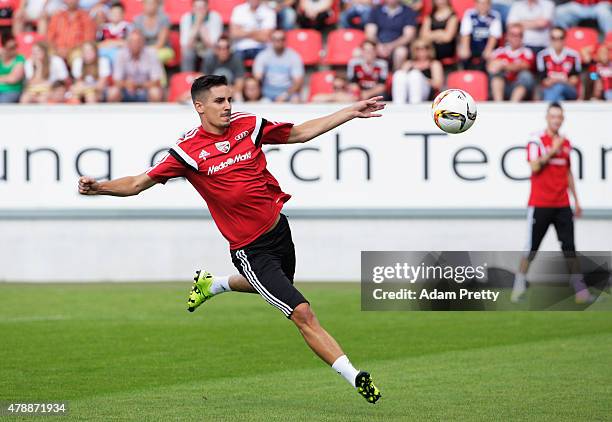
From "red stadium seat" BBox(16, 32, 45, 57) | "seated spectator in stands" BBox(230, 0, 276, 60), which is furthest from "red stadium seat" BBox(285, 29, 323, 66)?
"red stadium seat" BBox(16, 32, 45, 57)

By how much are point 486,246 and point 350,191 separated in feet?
7.51

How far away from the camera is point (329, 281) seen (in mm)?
19156

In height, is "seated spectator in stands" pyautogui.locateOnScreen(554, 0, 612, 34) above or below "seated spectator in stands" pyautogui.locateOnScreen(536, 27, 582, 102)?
above

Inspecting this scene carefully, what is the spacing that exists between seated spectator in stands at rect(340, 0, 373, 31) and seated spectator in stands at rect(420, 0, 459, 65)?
1.08 m

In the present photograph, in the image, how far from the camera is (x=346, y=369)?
828 cm

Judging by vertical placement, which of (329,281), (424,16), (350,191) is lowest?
(329,281)

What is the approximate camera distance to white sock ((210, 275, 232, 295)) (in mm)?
10477

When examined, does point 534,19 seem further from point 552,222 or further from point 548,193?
point 552,222

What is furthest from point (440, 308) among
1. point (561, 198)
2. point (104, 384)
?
point (104, 384)

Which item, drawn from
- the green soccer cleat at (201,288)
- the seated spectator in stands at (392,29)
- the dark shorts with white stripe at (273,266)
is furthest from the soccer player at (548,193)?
the dark shorts with white stripe at (273,266)

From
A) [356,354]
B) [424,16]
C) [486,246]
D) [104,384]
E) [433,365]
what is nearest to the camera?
[104,384]

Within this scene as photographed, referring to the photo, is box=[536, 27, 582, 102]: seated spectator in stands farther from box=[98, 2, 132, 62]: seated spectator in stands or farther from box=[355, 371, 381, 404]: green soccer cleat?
box=[355, 371, 381, 404]: green soccer cleat

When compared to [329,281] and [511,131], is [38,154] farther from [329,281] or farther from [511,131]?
[511,131]

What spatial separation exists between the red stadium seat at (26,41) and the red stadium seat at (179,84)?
8.57 ft
